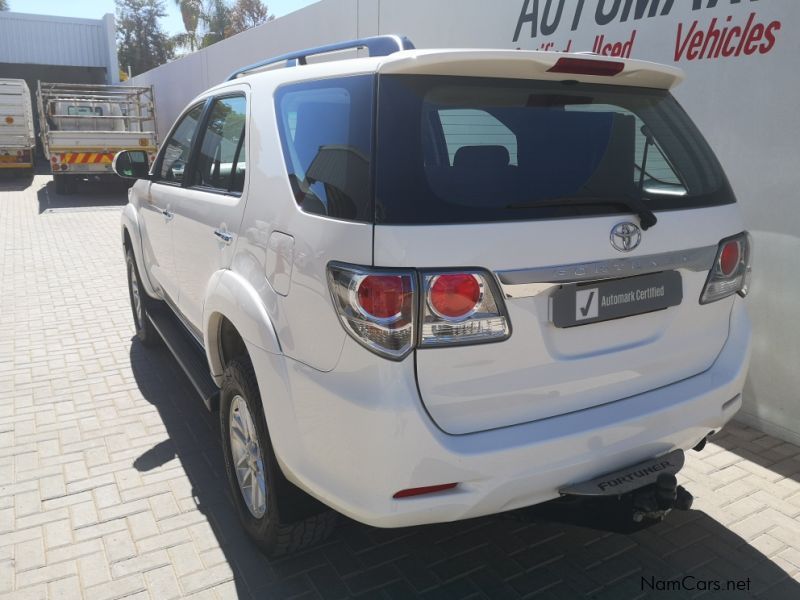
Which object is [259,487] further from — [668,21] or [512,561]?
[668,21]

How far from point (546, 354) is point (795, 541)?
1.74 meters

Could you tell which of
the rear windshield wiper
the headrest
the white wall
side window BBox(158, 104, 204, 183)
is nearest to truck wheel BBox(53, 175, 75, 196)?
side window BBox(158, 104, 204, 183)

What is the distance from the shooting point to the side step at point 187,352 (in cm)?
327

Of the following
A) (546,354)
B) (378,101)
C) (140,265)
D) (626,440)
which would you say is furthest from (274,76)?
(140,265)

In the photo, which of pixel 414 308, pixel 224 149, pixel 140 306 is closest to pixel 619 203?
pixel 414 308

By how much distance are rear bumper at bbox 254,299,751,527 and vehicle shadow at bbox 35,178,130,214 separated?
43.4ft

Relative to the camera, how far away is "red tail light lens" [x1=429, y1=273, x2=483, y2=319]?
1.92 meters

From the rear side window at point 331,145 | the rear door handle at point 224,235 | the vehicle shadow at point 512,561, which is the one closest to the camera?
the rear side window at point 331,145

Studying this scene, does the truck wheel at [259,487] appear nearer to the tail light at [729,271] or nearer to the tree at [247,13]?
the tail light at [729,271]

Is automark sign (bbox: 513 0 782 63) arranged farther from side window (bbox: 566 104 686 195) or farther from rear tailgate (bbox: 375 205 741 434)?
rear tailgate (bbox: 375 205 741 434)

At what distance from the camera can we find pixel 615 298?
2.19 m

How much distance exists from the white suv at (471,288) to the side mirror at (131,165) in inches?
83.9

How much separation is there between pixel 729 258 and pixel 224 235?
200cm

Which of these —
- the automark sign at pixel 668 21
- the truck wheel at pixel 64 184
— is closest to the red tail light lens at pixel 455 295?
the automark sign at pixel 668 21
